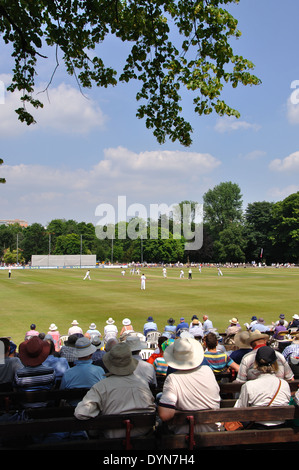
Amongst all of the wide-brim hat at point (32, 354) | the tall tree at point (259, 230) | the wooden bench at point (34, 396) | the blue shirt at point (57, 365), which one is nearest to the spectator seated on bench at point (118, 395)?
the wooden bench at point (34, 396)

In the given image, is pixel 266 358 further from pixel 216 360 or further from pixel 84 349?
pixel 84 349

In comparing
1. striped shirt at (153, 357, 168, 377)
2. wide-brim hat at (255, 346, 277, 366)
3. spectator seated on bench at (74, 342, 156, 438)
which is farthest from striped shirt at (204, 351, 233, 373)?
spectator seated on bench at (74, 342, 156, 438)

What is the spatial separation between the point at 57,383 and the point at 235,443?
3.02 meters

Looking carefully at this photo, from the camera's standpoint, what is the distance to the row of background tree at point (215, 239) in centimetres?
10450

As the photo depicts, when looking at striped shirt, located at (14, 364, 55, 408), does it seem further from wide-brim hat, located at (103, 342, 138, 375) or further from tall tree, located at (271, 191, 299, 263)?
tall tree, located at (271, 191, 299, 263)

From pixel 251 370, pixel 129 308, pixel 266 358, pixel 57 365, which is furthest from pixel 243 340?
pixel 129 308

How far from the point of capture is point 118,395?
380 cm

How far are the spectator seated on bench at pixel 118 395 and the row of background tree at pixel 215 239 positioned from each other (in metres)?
100

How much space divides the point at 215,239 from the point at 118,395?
387 ft

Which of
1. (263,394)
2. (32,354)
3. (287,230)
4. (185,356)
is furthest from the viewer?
(287,230)

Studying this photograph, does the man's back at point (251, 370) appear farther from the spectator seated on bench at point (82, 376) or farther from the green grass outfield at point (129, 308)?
the green grass outfield at point (129, 308)

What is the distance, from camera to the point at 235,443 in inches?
145

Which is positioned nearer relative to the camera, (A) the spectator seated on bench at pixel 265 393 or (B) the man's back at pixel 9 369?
(A) the spectator seated on bench at pixel 265 393

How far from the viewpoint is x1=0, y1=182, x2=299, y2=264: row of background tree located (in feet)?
343
